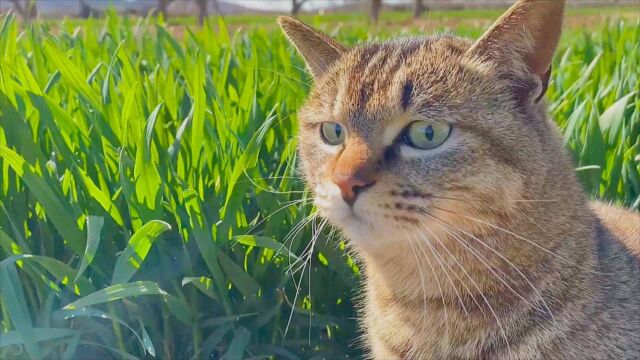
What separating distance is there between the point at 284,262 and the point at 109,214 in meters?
0.39

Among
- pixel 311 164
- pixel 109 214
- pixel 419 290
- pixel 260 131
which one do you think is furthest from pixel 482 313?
pixel 109 214

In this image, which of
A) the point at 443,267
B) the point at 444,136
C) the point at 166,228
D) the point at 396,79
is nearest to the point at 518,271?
the point at 443,267

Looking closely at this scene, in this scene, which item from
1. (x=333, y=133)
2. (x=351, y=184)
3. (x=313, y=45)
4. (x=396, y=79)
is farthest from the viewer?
(x=313, y=45)

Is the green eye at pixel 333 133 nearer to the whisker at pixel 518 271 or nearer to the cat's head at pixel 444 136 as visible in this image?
the cat's head at pixel 444 136

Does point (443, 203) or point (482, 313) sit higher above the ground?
point (443, 203)

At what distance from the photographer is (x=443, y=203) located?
1.33 meters

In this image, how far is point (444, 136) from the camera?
53.5 inches

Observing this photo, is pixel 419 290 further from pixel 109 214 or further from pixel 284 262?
pixel 109 214

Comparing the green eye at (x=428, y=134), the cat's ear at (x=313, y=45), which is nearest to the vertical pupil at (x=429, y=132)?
the green eye at (x=428, y=134)

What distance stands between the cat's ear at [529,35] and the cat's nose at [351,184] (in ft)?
1.16

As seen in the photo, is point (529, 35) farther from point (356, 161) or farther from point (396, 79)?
point (356, 161)

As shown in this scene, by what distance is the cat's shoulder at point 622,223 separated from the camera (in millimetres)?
1654

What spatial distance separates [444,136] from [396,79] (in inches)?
6.0

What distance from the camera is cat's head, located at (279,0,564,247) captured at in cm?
132
